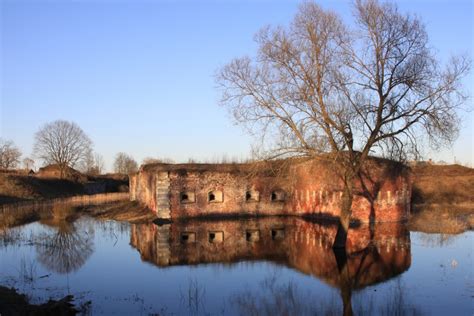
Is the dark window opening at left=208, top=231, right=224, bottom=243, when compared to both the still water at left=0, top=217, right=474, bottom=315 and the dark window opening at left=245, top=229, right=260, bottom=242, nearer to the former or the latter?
the still water at left=0, top=217, right=474, bottom=315

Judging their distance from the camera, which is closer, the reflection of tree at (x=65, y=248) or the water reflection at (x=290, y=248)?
the water reflection at (x=290, y=248)

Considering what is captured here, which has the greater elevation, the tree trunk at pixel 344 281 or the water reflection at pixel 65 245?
the water reflection at pixel 65 245

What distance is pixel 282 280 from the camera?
12.3 m

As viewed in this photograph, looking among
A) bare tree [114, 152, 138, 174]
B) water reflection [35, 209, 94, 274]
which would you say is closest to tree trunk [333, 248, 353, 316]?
water reflection [35, 209, 94, 274]

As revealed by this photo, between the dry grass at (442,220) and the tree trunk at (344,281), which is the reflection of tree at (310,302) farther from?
the dry grass at (442,220)

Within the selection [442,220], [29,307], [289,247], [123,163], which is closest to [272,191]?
[442,220]

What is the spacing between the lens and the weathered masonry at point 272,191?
2356cm

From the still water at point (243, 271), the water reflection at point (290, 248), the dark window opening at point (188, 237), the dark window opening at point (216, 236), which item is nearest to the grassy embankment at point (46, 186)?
the still water at point (243, 271)

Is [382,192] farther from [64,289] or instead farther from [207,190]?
[64,289]

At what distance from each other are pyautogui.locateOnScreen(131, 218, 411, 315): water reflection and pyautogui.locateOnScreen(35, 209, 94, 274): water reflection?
2115 millimetres

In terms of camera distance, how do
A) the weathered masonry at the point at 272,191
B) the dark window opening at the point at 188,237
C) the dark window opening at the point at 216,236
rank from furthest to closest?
the weathered masonry at the point at 272,191
the dark window opening at the point at 216,236
the dark window opening at the point at 188,237

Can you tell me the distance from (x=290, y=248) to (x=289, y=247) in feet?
0.67

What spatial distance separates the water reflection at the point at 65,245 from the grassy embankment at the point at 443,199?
1523 centimetres

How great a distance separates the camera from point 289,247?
17047mm
